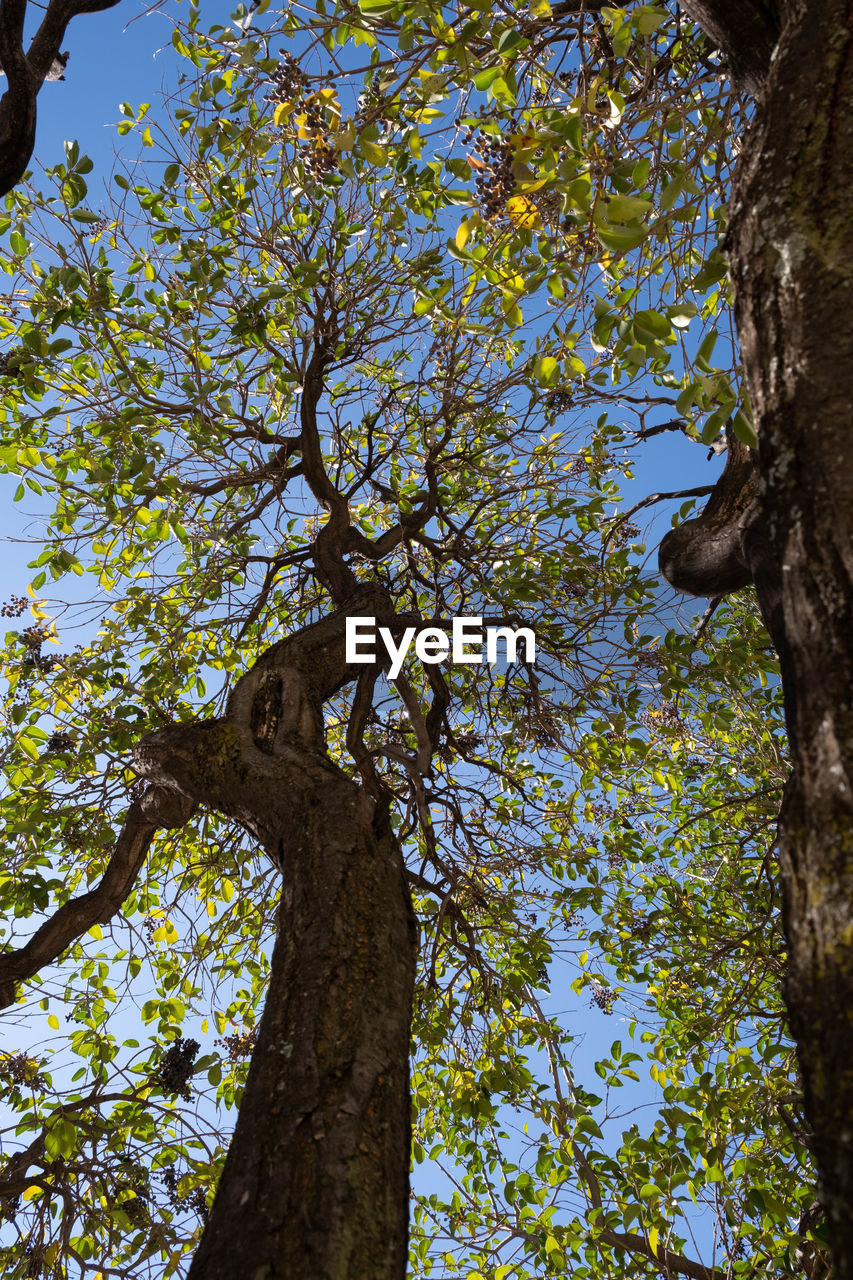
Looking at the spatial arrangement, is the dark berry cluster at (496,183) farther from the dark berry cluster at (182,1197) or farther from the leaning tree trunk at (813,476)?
the dark berry cluster at (182,1197)

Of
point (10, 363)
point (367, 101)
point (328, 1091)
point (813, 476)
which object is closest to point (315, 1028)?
point (328, 1091)

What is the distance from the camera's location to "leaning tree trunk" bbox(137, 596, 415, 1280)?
155 cm

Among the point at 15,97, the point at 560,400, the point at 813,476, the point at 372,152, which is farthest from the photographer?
the point at 560,400

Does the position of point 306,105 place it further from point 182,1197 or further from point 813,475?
point 182,1197

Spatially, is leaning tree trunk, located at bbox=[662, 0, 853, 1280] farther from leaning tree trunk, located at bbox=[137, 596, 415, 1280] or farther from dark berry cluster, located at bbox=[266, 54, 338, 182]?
dark berry cluster, located at bbox=[266, 54, 338, 182]

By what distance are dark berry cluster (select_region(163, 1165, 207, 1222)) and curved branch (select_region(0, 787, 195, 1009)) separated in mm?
1006

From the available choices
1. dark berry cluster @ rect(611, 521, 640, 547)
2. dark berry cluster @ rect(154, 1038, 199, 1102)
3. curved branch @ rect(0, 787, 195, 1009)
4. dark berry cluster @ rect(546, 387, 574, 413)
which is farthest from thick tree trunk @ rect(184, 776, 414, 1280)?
dark berry cluster @ rect(611, 521, 640, 547)

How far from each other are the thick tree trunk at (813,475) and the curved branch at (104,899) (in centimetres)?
250

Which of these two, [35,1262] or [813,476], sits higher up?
[813,476]

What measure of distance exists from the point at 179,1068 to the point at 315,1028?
172 cm

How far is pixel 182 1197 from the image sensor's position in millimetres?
3430

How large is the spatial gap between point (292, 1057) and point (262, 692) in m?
1.82

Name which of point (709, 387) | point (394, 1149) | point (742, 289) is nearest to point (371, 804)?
point (394, 1149)

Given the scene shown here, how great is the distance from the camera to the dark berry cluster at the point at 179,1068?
3257mm
